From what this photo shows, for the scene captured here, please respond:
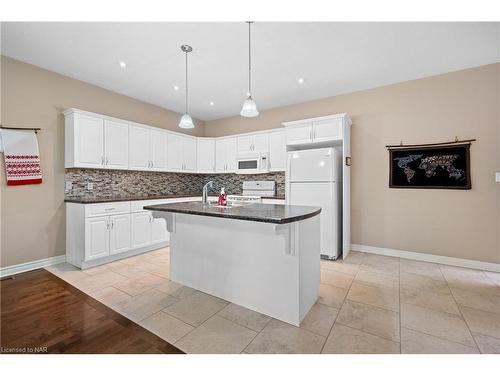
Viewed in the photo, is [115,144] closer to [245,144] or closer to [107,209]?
[107,209]

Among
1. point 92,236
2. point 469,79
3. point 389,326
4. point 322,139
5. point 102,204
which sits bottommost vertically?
point 389,326

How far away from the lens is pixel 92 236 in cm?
318

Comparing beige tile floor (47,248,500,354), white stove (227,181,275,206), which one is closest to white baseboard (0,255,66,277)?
beige tile floor (47,248,500,354)

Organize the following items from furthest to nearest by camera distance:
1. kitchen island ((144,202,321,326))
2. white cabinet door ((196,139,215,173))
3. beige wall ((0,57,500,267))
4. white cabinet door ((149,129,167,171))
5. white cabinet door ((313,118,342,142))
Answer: white cabinet door ((196,139,215,173))
white cabinet door ((149,129,167,171))
white cabinet door ((313,118,342,142))
beige wall ((0,57,500,267))
kitchen island ((144,202,321,326))

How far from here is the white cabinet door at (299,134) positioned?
12.8 ft

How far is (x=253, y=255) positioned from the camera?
2.14 meters

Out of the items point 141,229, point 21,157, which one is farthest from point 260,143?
point 21,157

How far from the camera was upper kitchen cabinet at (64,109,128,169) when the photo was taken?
10.9 ft

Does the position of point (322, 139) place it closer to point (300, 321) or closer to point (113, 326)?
point (300, 321)

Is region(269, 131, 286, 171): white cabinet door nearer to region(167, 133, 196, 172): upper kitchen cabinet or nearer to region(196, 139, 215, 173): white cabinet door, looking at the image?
region(196, 139, 215, 173): white cabinet door

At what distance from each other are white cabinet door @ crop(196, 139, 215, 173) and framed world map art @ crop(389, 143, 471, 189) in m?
3.48

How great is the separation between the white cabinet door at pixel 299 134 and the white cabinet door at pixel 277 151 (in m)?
0.33
